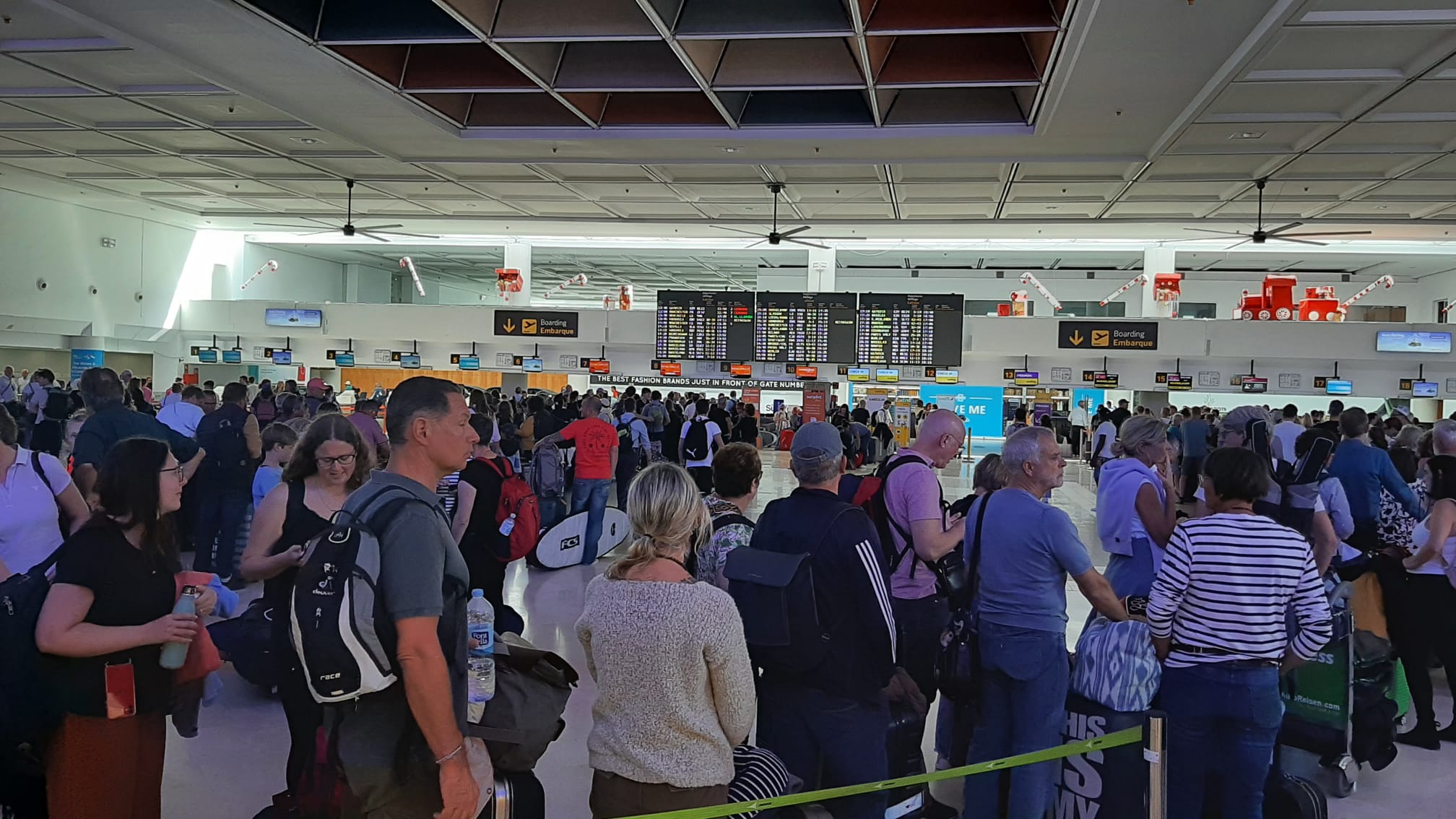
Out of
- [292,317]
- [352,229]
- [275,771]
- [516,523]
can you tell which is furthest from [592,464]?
[292,317]

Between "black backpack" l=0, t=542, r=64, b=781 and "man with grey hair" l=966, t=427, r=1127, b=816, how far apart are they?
2890mm

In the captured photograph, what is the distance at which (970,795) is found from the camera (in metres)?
3.54

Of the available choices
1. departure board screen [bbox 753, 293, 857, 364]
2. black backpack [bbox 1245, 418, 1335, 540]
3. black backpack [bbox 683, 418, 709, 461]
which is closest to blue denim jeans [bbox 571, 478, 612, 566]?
black backpack [bbox 683, 418, 709, 461]

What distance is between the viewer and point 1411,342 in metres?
17.9

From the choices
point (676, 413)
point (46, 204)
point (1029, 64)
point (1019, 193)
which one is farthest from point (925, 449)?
point (46, 204)

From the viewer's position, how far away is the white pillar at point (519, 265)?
20.5 metres

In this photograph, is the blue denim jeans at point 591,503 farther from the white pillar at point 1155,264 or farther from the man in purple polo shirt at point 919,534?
the white pillar at point 1155,264

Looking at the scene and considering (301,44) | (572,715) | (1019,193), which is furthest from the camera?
(1019,193)

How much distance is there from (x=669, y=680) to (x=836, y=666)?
2.55ft

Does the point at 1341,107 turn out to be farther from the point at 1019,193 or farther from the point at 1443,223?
the point at 1443,223

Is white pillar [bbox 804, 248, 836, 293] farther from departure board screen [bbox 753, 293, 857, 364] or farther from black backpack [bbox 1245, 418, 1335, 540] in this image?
black backpack [bbox 1245, 418, 1335, 540]

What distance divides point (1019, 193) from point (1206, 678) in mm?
11552

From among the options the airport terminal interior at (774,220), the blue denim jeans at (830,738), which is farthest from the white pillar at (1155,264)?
the blue denim jeans at (830,738)

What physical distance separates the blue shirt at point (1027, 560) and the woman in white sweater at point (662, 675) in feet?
4.48
